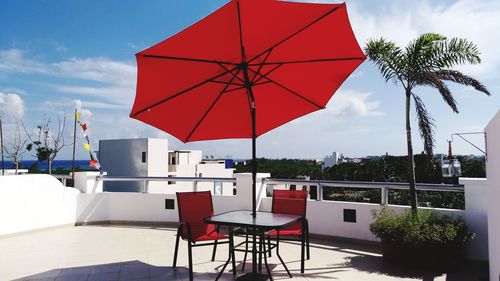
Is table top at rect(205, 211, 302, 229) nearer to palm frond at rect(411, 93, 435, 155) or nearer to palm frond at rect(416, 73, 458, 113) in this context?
palm frond at rect(411, 93, 435, 155)

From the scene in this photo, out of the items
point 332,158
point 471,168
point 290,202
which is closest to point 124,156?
point 332,158

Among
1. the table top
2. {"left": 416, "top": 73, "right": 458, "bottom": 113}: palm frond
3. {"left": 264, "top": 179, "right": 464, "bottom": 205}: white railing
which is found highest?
{"left": 416, "top": 73, "right": 458, "bottom": 113}: palm frond

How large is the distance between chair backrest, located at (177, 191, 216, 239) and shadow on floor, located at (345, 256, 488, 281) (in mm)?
1888

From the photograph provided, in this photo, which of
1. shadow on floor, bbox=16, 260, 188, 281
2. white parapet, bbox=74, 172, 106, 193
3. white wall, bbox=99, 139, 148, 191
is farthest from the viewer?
white wall, bbox=99, 139, 148, 191

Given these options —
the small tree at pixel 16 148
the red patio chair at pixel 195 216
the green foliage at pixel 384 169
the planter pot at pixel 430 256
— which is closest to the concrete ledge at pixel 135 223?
the red patio chair at pixel 195 216

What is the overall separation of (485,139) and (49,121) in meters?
21.4

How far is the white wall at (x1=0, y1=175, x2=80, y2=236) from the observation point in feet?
20.1

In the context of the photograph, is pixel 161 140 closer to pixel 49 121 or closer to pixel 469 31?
pixel 49 121

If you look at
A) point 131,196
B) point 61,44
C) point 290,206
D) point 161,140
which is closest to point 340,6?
point 290,206

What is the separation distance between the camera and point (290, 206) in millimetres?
4656

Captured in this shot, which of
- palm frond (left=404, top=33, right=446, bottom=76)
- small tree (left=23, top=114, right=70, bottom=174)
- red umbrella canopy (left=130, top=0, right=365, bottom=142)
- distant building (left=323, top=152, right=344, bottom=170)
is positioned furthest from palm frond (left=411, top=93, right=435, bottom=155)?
distant building (left=323, top=152, right=344, bottom=170)

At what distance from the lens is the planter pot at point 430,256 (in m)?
4.18

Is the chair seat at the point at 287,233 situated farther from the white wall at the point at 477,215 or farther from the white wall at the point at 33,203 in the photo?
the white wall at the point at 33,203

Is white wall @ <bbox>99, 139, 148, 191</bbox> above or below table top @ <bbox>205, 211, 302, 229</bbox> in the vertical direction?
above
